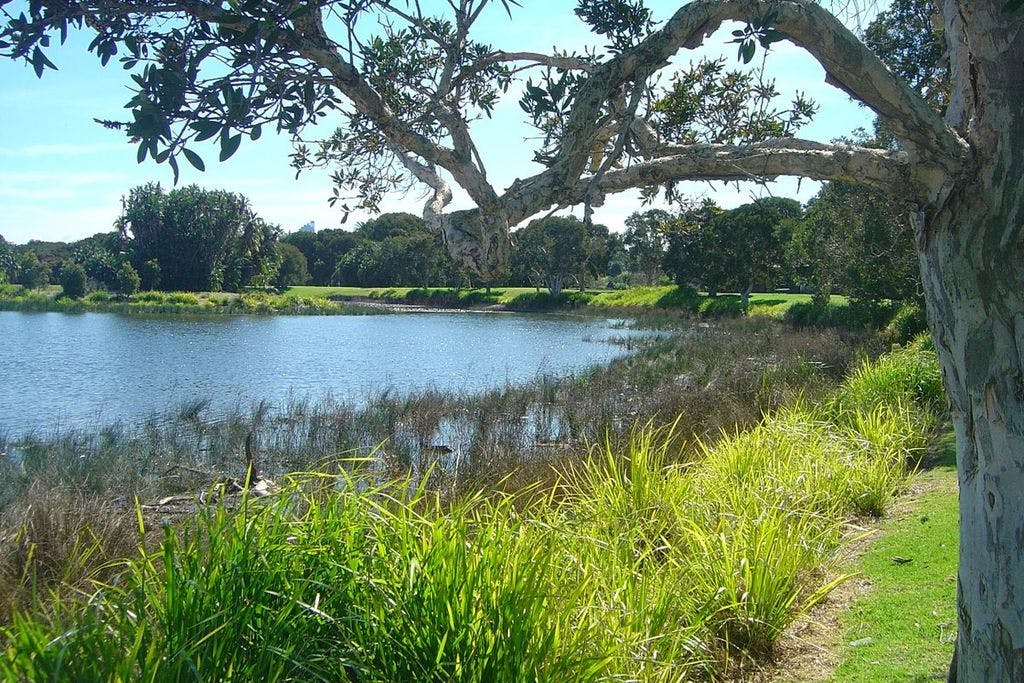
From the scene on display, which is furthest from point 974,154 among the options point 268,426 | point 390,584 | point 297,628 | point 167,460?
point 268,426

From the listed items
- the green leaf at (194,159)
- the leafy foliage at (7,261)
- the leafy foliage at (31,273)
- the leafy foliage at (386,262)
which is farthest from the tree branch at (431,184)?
the leafy foliage at (7,261)

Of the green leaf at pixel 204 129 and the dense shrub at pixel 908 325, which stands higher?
the green leaf at pixel 204 129

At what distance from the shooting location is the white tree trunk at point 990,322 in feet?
9.09

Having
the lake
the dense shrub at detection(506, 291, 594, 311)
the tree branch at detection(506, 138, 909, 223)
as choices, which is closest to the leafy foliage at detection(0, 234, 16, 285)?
the lake

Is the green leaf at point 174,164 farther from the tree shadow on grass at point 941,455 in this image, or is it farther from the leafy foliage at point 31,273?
the leafy foliage at point 31,273

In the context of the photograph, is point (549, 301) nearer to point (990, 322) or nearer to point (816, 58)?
point (816, 58)

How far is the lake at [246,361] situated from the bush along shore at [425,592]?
33.3 feet

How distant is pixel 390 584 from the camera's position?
10.6ft

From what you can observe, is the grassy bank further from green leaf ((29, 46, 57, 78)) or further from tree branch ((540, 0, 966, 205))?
tree branch ((540, 0, 966, 205))

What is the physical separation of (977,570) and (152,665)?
2.81 m

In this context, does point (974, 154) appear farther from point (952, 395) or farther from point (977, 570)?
point (977, 570)

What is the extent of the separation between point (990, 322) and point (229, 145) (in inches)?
103

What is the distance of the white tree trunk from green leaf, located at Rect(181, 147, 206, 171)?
8.25ft

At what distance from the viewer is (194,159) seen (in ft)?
8.05
